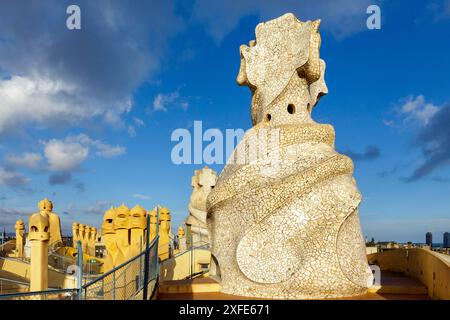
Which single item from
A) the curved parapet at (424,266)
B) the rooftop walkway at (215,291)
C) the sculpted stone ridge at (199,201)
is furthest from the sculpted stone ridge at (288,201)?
the sculpted stone ridge at (199,201)

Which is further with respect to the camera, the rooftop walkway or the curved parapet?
the rooftop walkway

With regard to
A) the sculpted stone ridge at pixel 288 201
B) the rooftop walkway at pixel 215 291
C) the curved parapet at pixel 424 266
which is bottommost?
the rooftop walkway at pixel 215 291

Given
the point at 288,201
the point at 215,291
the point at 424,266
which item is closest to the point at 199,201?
the point at 215,291

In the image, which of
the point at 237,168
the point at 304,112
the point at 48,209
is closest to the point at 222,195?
the point at 237,168

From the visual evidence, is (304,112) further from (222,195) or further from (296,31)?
(222,195)

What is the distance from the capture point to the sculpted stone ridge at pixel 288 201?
269 inches

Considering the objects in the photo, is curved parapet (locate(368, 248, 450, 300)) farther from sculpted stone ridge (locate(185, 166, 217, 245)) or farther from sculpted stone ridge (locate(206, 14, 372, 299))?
sculpted stone ridge (locate(185, 166, 217, 245))

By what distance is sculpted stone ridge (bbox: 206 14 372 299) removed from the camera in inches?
269

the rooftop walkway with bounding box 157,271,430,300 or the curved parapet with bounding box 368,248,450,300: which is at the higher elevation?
the curved parapet with bounding box 368,248,450,300

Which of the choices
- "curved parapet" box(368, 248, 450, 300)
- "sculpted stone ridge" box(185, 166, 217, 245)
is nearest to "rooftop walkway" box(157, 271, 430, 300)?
"curved parapet" box(368, 248, 450, 300)

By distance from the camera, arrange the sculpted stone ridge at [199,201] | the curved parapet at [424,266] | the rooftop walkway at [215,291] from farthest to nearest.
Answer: the sculpted stone ridge at [199,201] → the rooftop walkway at [215,291] → the curved parapet at [424,266]

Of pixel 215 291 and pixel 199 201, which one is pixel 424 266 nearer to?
pixel 215 291

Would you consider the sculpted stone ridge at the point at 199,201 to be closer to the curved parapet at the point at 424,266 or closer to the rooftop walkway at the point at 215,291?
the curved parapet at the point at 424,266

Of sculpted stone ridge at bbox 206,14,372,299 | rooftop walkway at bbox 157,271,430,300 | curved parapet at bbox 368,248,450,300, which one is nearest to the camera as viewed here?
curved parapet at bbox 368,248,450,300
